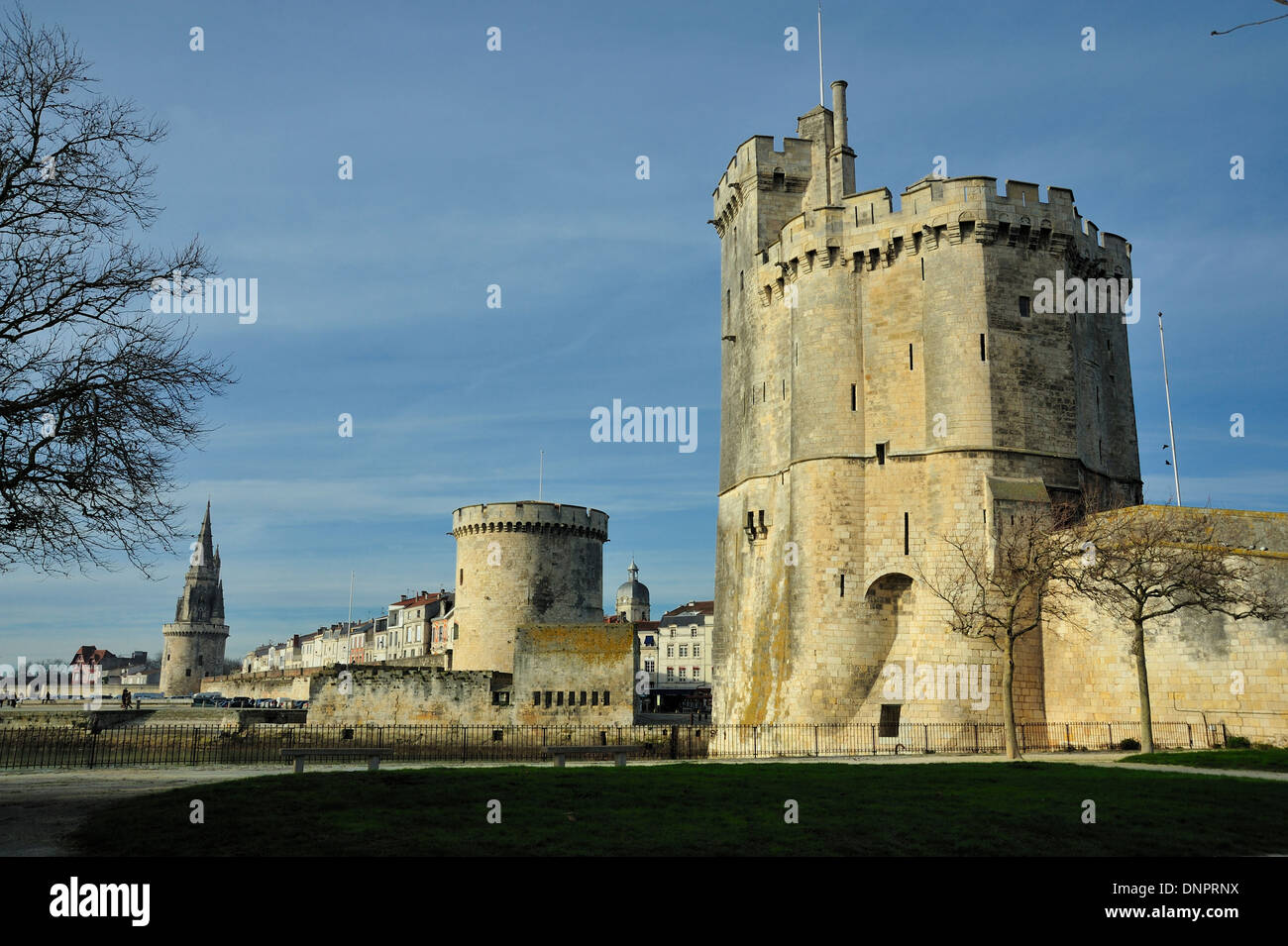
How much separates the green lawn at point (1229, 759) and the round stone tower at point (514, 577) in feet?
142

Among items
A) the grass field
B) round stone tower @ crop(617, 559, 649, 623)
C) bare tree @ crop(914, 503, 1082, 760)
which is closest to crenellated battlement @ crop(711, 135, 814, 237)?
bare tree @ crop(914, 503, 1082, 760)

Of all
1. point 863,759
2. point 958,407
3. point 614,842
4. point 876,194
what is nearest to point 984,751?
point 863,759

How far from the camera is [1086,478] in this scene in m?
38.3

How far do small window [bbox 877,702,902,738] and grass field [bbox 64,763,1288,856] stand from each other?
1600cm

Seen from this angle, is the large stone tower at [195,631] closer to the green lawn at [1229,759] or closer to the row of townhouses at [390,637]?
the row of townhouses at [390,637]

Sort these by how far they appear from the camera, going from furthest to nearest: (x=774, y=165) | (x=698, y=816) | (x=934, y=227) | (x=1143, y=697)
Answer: (x=774, y=165)
(x=934, y=227)
(x=1143, y=697)
(x=698, y=816)

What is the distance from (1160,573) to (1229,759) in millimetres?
6854

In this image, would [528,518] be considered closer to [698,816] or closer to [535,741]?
[535,741]

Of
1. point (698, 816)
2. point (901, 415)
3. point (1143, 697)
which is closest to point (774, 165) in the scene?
point (901, 415)

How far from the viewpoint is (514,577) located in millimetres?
64750

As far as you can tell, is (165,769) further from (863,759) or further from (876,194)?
(876,194)

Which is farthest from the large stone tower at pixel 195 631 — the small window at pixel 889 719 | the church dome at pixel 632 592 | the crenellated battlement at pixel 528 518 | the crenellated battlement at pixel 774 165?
the small window at pixel 889 719

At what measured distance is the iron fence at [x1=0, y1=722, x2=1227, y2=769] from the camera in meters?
32.2

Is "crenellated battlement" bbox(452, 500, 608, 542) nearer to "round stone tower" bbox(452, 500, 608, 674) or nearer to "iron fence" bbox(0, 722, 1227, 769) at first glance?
"round stone tower" bbox(452, 500, 608, 674)
